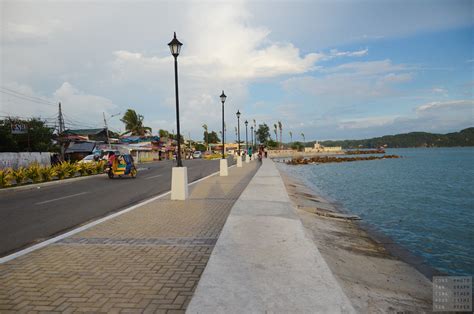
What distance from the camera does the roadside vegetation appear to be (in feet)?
56.8

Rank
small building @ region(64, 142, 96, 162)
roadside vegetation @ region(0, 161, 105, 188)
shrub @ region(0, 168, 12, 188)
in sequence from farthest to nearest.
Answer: small building @ region(64, 142, 96, 162) → roadside vegetation @ region(0, 161, 105, 188) → shrub @ region(0, 168, 12, 188)

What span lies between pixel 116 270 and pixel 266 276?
2.30m

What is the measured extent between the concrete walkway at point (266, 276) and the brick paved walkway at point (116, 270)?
342 millimetres

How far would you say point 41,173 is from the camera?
19.8 m

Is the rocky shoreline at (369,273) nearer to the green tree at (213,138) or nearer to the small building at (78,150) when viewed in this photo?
the small building at (78,150)

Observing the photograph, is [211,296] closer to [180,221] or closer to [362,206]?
[180,221]

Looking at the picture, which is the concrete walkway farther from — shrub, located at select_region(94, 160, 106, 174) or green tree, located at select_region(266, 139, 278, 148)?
green tree, located at select_region(266, 139, 278, 148)

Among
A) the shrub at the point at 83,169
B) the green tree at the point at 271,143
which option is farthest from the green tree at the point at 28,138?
the green tree at the point at 271,143

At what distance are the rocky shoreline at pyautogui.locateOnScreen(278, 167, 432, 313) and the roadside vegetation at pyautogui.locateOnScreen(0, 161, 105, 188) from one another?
1700 centimetres

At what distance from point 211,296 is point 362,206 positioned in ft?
52.5

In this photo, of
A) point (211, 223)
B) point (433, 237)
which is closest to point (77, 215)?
point (211, 223)

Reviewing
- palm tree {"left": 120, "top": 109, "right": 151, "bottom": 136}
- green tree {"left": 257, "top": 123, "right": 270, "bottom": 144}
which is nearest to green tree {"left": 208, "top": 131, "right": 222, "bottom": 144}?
green tree {"left": 257, "top": 123, "right": 270, "bottom": 144}

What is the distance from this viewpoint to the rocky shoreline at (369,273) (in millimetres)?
4820


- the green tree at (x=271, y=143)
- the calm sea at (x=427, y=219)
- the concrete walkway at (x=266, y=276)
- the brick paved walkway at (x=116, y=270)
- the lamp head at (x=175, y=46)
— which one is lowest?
the calm sea at (x=427, y=219)
